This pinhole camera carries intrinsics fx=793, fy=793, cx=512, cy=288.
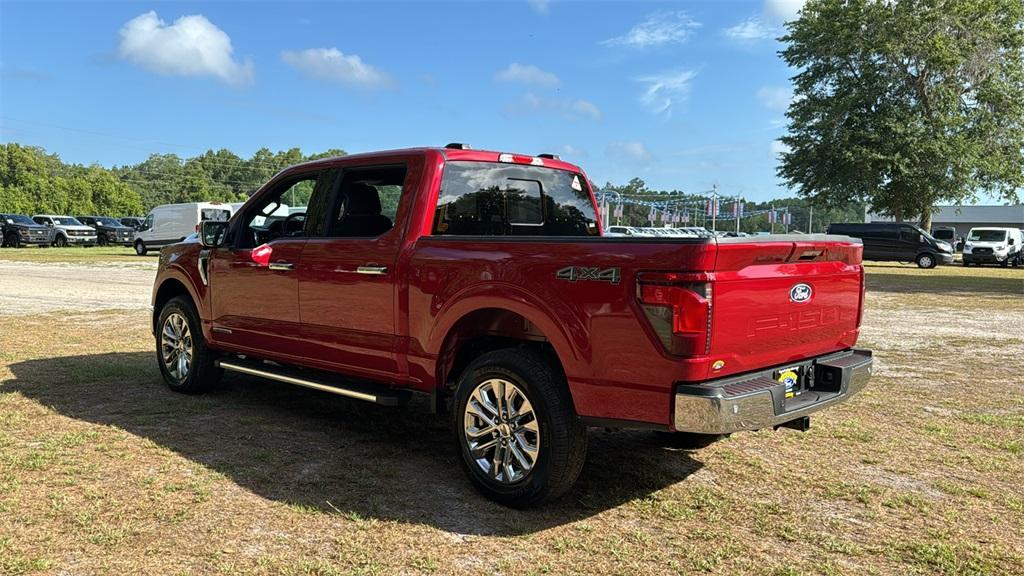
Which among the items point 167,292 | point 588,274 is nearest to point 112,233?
point 167,292

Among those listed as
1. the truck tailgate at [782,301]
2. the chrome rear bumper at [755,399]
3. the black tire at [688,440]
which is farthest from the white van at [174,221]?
the chrome rear bumper at [755,399]

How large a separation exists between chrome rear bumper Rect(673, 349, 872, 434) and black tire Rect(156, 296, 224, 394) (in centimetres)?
439

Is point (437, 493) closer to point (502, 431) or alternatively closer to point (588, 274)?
point (502, 431)

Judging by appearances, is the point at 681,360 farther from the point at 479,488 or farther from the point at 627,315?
the point at 479,488

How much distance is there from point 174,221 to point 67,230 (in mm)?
10753

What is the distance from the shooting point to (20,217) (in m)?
39.8

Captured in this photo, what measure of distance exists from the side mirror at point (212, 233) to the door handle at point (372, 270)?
1.85 meters

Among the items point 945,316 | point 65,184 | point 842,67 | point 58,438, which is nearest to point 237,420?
point 58,438

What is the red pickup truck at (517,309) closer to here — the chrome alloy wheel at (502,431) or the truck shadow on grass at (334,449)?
the chrome alloy wheel at (502,431)

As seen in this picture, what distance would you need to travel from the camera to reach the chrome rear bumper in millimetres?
3551

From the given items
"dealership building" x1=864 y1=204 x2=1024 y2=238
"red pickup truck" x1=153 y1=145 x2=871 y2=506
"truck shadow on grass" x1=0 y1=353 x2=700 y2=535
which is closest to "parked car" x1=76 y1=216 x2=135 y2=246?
"truck shadow on grass" x1=0 y1=353 x2=700 y2=535

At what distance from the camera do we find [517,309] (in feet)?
13.5

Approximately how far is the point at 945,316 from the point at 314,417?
Result: 1175 centimetres

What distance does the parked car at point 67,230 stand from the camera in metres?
40.1
